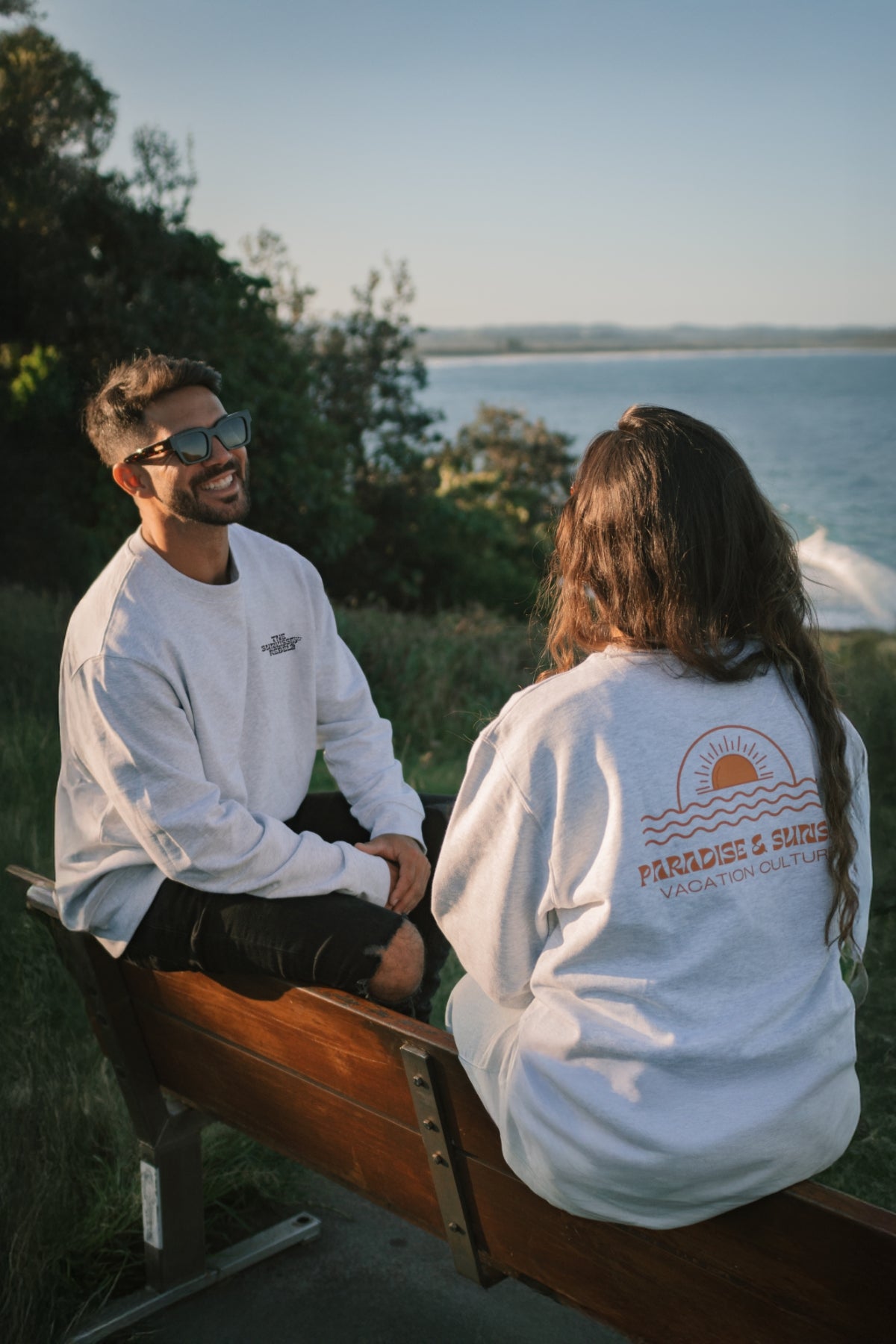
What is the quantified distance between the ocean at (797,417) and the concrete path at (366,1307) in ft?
5.16

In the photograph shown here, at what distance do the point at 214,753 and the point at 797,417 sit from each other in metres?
41.2

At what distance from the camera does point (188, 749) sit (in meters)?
2.34

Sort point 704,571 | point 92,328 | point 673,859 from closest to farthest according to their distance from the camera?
point 673,859, point 704,571, point 92,328

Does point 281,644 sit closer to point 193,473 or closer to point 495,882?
point 193,473

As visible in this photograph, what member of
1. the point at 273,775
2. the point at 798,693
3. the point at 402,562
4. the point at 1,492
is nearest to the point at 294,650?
the point at 273,775

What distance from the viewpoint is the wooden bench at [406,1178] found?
4.39ft

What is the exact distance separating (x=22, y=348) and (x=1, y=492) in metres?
1.82

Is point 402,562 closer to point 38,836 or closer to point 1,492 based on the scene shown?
point 1,492

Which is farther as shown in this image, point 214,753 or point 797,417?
point 797,417

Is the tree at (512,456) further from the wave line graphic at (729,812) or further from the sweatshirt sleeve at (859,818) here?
the wave line graphic at (729,812)

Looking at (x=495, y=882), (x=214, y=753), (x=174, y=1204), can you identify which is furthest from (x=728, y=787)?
(x=174, y=1204)

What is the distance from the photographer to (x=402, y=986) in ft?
A: 7.50

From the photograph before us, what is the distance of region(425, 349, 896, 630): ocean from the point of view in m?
→ 7.87

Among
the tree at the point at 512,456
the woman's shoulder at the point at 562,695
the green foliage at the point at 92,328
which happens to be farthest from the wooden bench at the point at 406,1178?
the tree at the point at 512,456
